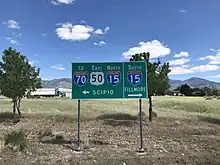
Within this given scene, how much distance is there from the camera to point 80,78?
11469mm

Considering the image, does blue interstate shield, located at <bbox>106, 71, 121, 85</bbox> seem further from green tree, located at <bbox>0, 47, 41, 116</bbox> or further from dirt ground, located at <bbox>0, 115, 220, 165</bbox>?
green tree, located at <bbox>0, 47, 41, 116</bbox>

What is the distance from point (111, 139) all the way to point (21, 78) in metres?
10.4

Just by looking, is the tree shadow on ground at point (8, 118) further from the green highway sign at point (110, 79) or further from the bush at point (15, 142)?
the green highway sign at point (110, 79)

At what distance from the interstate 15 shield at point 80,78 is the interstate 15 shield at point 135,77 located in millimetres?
1588

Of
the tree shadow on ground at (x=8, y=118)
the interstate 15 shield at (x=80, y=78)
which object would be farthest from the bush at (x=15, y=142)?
the tree shadow on ground at (x=8, y=118)

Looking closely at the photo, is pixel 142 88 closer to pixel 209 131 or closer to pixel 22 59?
pixel 209 131

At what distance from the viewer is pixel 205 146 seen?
11.6 m

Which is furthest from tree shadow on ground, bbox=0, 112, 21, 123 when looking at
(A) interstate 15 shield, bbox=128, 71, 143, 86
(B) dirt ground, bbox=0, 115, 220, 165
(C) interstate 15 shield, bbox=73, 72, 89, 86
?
(A) interstate 15 shield, bbox=128, 71, 143, 86

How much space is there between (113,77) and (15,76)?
11.7 m

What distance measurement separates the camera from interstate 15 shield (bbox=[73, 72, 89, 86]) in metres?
11.4

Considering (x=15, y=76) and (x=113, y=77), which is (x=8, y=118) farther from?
(x=113, y=77)

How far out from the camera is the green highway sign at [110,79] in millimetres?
11438

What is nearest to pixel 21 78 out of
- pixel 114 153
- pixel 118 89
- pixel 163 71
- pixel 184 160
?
pixel 163 71

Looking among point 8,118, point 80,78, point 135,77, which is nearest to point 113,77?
point 135,77
